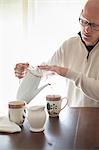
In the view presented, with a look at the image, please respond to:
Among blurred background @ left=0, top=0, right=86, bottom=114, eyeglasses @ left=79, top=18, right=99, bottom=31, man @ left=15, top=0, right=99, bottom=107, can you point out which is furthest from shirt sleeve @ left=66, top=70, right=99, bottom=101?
blurred background @ left=0, top=0, right=86, bottom=114

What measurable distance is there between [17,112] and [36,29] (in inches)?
64.5

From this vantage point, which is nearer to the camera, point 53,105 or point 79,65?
point 53,105

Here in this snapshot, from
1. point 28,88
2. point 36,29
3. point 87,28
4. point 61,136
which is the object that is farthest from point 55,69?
point 36,29

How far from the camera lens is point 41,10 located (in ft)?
9.39

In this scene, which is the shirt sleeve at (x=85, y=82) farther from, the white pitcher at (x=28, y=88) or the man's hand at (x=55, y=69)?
the white pitcher at (x=28, y=88)

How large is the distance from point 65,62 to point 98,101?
1.30 ft

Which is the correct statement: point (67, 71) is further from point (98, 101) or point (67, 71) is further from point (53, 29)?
point (53, 29)

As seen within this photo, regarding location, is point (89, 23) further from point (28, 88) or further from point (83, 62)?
point (28, 88)

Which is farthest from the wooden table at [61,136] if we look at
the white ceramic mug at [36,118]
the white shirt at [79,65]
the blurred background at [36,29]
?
Result: the blurred background at [36,29]

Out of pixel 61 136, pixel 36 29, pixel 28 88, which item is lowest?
pixel 61 136

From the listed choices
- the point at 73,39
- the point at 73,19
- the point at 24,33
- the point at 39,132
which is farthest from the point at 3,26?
the point at 39,132

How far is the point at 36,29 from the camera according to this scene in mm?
2891

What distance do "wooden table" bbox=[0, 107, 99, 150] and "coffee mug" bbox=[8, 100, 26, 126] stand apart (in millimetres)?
46

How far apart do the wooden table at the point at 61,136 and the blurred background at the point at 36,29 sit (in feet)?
4.44
